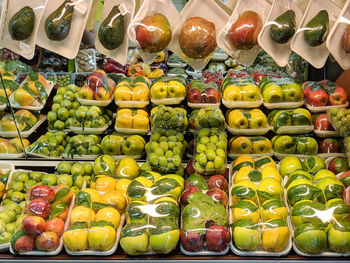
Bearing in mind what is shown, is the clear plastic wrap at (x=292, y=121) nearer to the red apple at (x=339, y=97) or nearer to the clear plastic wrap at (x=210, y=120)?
the red apple at (x=339, y=97)

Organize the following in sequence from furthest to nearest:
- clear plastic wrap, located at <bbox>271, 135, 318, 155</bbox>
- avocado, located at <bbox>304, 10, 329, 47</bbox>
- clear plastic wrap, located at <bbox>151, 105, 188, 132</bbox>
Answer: clear plastic wrap, located at <bbox>271, 135, 318, 155</bbox> < clear plastic wrap, located at <bbox>151, 105, 188, 132</bbox> < avocado, located at <bbox>304, 10, 329, 47</bbox>

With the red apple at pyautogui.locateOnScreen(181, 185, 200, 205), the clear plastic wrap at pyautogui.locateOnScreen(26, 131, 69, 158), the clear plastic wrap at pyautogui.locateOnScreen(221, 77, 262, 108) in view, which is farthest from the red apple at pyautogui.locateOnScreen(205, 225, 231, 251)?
the clear plastic wrap at pyautogui.locateOnScreen(26, 131, 69, 158)

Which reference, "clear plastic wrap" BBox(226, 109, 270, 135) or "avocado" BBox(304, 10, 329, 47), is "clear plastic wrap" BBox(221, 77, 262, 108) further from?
"avocado" BBox(304, 10, 329, 47)

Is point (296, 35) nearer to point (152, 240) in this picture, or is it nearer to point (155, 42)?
point (155, 42)

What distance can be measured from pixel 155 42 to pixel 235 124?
101cm

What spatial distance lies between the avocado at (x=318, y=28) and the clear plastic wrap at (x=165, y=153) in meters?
0.95

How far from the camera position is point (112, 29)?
1731mm

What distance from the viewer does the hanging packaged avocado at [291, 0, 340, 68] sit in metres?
1.65

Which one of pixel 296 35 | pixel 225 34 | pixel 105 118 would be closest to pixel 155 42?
pixel 225 34

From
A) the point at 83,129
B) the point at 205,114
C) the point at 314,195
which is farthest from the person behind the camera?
the point at 83,129

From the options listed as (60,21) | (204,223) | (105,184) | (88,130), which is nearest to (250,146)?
(204,223)

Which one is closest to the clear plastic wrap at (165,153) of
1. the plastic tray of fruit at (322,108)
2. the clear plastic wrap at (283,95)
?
the clear plastic wrap at (283,95)

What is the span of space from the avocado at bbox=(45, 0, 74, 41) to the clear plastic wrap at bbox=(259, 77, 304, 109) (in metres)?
1.40

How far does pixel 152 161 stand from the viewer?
7.16 ft
